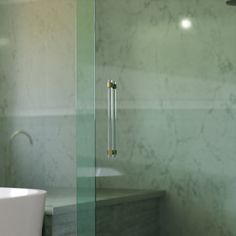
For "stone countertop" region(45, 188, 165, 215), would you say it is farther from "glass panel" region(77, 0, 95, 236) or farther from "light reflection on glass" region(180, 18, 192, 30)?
"light reflection on glass" region(180, 18, 192, 30)

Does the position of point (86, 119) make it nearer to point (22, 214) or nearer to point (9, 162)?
point (22, 214)

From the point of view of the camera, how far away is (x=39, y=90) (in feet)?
14.7

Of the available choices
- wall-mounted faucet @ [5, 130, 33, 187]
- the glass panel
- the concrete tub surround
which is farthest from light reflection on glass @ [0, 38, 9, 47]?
the concrete tub surround

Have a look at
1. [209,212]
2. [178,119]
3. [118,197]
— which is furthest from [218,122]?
[118,197]

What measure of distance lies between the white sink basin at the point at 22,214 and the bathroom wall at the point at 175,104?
0.39 metres

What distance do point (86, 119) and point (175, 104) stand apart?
53 centimetres

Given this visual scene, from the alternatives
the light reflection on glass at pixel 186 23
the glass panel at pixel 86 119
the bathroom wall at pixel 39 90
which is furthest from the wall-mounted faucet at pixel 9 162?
the light reflection on glass at pixel 186 23

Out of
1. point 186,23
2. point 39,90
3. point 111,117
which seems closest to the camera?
point 186,23

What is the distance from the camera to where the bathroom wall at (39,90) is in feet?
14.4

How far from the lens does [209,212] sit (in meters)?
2.94

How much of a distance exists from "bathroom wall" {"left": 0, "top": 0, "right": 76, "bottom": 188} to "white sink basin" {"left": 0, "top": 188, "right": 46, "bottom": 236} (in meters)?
1.23

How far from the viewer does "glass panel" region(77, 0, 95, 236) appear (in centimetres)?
313

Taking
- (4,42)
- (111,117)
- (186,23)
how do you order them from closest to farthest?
(186,23)
(111,117)
(4,42)

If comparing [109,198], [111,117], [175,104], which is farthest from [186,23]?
[109,198]
